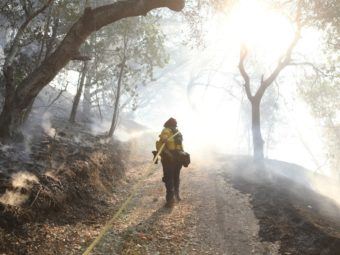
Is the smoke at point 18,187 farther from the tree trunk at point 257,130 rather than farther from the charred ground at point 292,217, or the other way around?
the tree trunk at point 257,130

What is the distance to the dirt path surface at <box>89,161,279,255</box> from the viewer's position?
8578mm

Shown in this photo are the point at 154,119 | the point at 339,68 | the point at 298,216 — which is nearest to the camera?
the point at 298,216

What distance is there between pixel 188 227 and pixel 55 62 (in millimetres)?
5687

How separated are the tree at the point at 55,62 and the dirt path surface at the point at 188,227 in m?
4.05

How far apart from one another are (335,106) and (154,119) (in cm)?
5335

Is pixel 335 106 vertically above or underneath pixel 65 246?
above

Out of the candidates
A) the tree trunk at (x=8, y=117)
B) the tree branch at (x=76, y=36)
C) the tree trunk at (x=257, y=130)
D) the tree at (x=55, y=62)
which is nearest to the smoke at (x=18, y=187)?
the tree trunk at (x=8, y=117)

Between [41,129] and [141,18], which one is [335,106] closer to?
[141,18]

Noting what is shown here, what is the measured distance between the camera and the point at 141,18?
22188 millimetres

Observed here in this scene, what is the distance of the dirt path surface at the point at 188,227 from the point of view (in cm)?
858

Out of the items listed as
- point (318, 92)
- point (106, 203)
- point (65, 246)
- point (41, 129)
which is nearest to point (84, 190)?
point (106, 203)

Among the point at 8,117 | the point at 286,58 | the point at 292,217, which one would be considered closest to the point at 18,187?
the point at 8,117

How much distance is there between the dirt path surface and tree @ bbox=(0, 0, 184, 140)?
4.05 meters

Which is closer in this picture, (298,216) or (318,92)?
(298,216)
